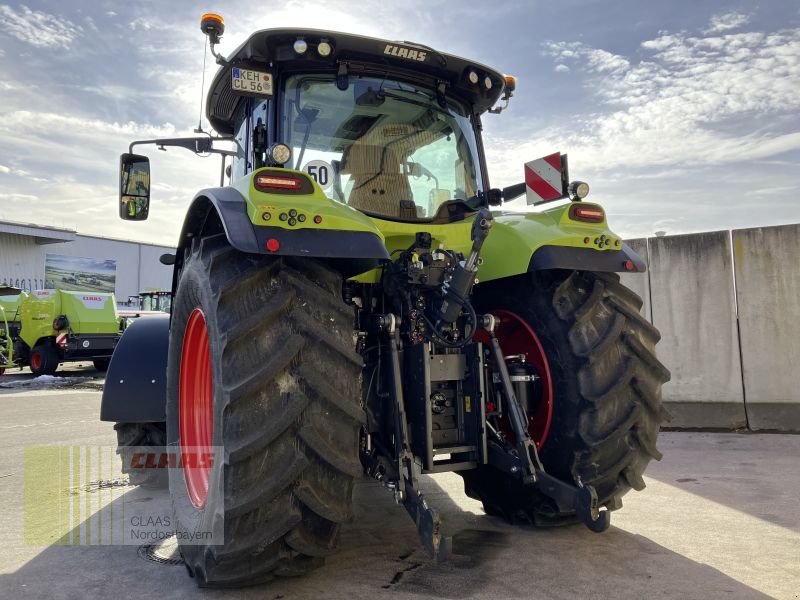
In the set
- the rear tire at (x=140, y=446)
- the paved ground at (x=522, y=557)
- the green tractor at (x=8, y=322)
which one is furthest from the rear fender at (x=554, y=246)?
the green tractor at (x=8, y=322)

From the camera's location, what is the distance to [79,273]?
39.4 metres

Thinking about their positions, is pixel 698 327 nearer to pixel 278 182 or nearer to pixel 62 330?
pixel 278 182

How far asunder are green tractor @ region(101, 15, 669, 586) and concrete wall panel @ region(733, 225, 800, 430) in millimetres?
4282

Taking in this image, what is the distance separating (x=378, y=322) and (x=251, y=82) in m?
1.32

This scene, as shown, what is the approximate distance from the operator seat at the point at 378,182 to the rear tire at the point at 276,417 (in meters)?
0.78

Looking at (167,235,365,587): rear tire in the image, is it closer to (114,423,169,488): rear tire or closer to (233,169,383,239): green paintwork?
(233,169,383,239): green paintwork

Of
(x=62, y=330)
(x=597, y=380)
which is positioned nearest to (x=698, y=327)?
(x=597, y=380)

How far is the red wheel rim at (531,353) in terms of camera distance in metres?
3.24

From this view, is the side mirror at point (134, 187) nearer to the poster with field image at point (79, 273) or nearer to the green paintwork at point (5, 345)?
the green paintwork at point (5, 345)

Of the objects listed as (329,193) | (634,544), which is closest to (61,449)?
(329,193)

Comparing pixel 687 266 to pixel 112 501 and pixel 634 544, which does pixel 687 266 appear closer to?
pixel 634 544

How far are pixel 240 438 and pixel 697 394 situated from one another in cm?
Result: 611

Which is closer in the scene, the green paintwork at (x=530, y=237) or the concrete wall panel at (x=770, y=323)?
the green paintwork at (x=530, y=237)

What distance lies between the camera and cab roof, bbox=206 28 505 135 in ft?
10.4
